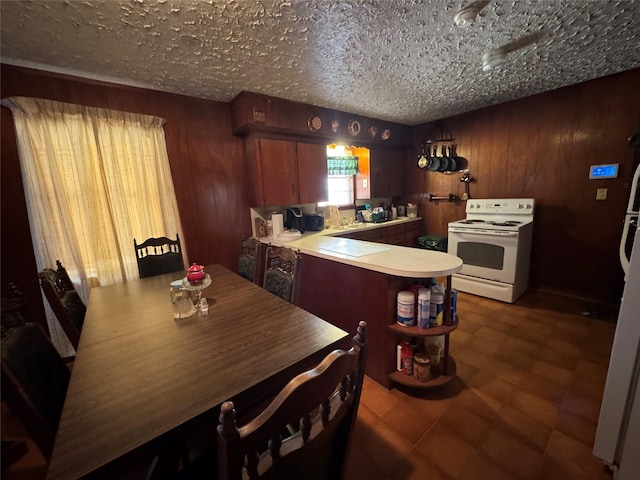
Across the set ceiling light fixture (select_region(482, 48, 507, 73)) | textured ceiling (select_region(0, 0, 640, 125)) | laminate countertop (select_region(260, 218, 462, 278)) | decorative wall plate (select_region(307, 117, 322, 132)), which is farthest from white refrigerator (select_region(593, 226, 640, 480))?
decorative wall plate (select_region(307, 117, 322, 132))

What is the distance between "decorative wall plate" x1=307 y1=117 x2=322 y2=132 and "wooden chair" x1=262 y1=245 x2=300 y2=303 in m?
1.75

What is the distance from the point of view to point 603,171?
260 centimetres

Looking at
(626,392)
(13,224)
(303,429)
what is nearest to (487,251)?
(626,392)

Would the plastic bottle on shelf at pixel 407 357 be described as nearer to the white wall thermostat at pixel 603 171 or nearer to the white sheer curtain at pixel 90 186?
the white sheer curtain at pixel 90 186

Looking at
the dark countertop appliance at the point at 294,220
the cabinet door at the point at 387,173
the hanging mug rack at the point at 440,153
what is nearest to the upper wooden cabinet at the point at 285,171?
the dark countertop appliance at the point at 294,220

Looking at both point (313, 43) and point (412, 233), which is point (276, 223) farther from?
point (412, 233)

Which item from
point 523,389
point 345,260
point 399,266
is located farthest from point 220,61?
point 523,389

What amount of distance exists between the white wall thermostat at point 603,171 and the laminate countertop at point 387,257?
7.68 ft

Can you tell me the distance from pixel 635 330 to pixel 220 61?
8.93 ft

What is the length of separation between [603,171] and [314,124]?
3.03 m

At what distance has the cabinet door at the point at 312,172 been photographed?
2.91 m

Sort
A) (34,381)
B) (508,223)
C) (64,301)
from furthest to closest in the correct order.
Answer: (508,223) → (64,301) → (34,381)

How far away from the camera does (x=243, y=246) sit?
2172 mm

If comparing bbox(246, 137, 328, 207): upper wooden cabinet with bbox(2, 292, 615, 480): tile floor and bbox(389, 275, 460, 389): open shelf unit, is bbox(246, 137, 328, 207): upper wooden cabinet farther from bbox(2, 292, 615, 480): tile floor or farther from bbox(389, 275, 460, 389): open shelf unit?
bbox(2, 292, 615, 480): tile floor
